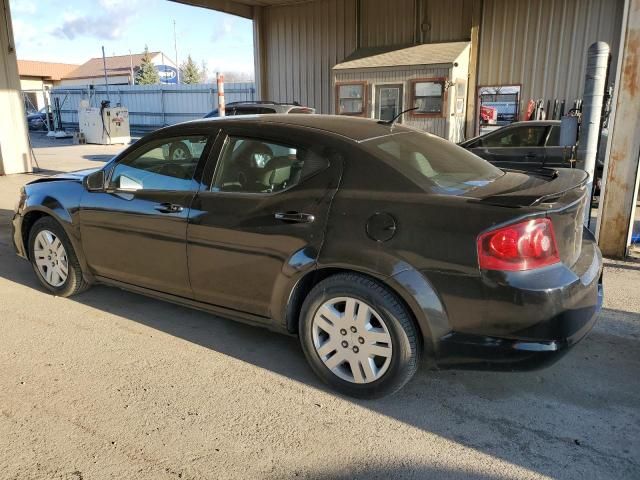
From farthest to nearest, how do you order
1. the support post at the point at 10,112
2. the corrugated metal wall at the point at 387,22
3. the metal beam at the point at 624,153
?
the corrugated metal wall at the point at 387,22 → the support post at the point at 10,112 → the metal beam at the point at 624,153

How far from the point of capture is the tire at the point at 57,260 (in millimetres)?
4398

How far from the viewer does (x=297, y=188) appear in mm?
3145

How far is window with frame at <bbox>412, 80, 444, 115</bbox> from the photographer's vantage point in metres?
12.7

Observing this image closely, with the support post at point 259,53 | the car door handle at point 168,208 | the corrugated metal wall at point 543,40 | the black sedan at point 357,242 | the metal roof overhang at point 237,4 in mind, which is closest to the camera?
the black sedan at point 357,242

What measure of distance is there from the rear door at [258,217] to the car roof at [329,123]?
10 centimetres

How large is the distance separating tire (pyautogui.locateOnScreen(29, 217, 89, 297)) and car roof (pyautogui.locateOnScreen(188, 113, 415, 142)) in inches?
62.3

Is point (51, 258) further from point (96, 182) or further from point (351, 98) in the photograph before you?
point (351, 98)

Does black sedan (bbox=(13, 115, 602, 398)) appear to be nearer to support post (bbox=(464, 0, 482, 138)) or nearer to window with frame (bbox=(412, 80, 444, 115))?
window with frame (bbox=(412, 80, 444, 115))

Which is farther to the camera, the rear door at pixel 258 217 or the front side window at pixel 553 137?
the front side window at pixel 553 137

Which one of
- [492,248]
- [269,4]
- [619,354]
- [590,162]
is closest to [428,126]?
A: [269,4]

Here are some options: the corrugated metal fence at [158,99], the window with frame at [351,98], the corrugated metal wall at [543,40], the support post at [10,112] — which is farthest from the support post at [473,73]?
the corrugated metal fence at [158,99]

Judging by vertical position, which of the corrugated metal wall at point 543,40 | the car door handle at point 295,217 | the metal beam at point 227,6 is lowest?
the car door handle at point 295,217

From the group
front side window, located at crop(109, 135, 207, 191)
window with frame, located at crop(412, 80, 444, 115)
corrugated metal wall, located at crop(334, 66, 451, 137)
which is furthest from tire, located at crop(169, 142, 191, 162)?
window with frame, located at crop(412, 80, 444, 115)

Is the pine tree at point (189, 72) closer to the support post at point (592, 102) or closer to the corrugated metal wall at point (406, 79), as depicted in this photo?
the corrugated metal wall at point (406, 79)
